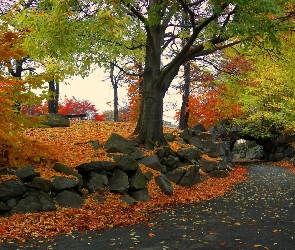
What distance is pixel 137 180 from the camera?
1063 cm

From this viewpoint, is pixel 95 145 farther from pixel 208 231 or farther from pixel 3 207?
pixel 208 231

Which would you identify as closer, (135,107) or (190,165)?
(190,165)

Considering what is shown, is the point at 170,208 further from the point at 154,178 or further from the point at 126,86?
the point at 126,86

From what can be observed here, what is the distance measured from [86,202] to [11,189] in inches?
81.6

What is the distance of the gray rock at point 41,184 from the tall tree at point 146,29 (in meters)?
3.98

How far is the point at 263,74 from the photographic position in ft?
78.3

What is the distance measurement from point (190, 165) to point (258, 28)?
6.51m

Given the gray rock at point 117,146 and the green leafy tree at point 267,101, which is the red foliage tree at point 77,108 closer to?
the green leafy tree at point 267,101

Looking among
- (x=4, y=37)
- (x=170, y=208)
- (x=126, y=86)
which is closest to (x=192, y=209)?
(x=170, y=208)

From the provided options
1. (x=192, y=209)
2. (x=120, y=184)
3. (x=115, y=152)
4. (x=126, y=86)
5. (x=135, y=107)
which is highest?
(x=126, y=86)

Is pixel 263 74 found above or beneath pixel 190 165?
above

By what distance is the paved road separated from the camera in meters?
6.37

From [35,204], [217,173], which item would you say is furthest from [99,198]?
[217,173]

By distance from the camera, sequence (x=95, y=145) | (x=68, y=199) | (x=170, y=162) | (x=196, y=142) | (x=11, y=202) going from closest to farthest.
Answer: (x=11, y=202) < (x=68, y=199) < (x=95, y=145) < (x=170, y=162) < (x=196, y=142)
